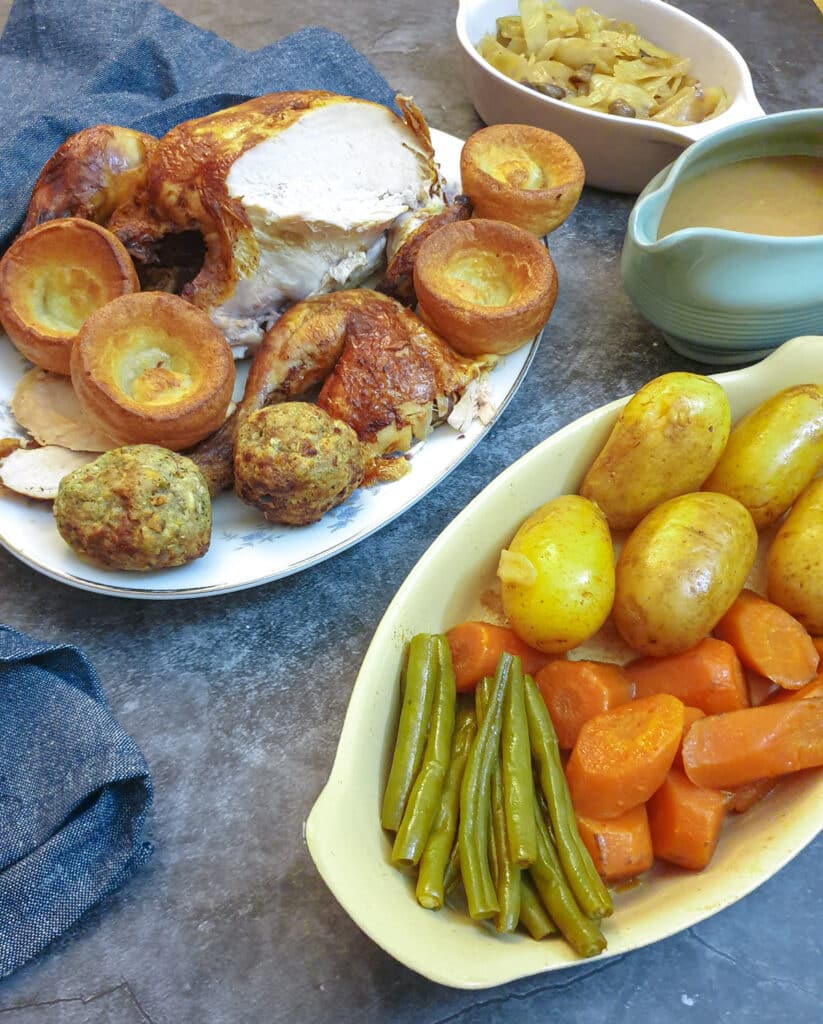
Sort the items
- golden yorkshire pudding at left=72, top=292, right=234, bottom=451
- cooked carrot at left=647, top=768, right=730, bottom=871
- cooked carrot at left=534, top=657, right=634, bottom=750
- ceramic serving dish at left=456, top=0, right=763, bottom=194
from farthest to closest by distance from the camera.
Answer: ceramic serving dish at left=456, top=0, right=763, bottom=194 → golden yorkshire pudding at left=72, top=292, right=234, bottom=451 → cooked carrot at left=534, top=657, right=634, bottom=750 → cooked carrot at left=647, top=768, right=730, bottom=871

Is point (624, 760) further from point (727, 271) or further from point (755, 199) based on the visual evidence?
point (755, 199)

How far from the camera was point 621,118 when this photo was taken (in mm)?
1713

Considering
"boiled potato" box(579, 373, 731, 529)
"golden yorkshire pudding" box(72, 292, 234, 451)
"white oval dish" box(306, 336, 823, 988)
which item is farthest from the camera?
"golden yorkshire pudding" box(72, 292, 234, 451)

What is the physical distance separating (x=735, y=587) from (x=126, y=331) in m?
0.94

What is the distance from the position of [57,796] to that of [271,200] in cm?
95

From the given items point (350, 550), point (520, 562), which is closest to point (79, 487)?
point (350, 550)

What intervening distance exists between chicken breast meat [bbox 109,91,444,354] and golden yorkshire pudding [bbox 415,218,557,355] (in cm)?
15

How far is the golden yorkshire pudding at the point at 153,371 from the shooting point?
124 centimetres

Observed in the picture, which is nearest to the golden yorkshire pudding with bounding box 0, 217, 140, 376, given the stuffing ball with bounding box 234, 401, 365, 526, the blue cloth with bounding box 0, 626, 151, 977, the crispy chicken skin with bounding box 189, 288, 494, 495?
the crispy chicken skin with bounding box 189, 288, 494, 495

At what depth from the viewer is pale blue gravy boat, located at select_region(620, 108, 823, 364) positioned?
4.21ft

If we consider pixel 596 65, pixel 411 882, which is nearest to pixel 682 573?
pixel 411 882

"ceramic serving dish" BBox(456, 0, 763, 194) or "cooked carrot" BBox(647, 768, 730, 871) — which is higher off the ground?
"ceramic serving dish" BBox(456, 0, 763, 194)

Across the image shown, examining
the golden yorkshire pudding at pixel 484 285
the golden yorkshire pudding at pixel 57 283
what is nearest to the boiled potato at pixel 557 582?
the golden yorkshire pudding at pixel 484 285

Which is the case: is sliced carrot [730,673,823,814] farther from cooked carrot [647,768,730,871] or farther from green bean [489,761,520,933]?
green bean [489,761,520,933]
